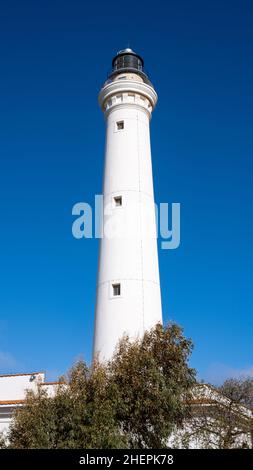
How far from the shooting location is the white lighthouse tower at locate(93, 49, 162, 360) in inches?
965

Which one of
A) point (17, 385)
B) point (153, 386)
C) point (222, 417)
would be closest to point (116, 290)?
point (17, 385)

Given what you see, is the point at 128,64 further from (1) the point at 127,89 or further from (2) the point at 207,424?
(2) the point at 207,424

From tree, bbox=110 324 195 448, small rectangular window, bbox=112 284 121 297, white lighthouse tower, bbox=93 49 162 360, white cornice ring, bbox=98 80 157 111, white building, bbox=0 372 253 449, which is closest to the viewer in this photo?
tree, bbox=110 324 195 448

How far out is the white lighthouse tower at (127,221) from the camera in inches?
965

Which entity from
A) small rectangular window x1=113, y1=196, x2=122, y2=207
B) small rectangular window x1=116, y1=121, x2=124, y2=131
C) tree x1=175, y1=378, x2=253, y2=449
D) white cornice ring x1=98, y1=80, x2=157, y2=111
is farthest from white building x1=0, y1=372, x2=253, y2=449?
white cornice ring x1=98, y1=80, x2=157, y2=111

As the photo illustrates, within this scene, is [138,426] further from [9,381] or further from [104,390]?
[9,381]

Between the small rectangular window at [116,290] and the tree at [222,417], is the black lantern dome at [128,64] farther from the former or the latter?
the tree at [222,417]

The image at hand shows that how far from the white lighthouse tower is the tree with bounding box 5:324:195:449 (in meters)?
6.16

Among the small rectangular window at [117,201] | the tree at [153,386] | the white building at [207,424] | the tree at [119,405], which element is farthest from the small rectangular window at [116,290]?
the tree at [119,405]

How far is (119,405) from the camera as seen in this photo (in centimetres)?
1573

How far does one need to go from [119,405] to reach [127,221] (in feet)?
40.4

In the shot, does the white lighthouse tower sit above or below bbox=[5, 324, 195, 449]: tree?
above

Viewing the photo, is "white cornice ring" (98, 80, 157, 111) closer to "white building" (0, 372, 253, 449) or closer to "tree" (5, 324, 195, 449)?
→ "tree" (5, 324, 195, 449)
